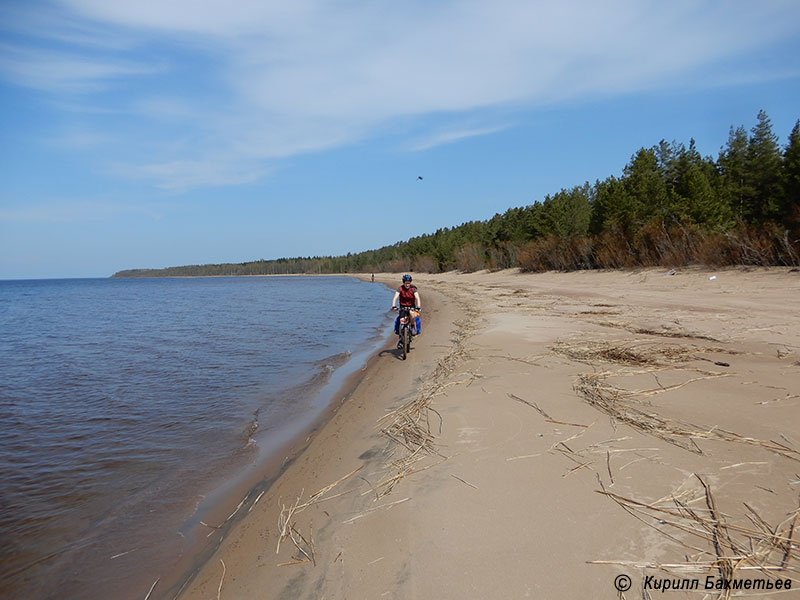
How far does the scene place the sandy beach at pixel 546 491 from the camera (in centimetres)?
244

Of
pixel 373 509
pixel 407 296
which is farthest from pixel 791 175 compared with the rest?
pixel 373 509

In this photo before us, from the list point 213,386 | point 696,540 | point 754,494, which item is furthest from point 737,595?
point 213,386

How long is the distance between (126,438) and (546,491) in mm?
6211

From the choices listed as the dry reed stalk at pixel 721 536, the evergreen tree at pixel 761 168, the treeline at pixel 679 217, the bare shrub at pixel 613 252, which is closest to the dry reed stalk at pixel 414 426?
the dry reed stalk at pixel 721 536

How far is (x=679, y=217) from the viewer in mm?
34406

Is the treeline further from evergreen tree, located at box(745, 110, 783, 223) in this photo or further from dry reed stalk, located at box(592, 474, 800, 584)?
dry reed stalk, located at box(592, 474, 800, 584)


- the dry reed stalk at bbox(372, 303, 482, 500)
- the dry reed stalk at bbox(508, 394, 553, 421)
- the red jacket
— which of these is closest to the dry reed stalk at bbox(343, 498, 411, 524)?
the dry reed stalk at bbox(372, 303, 482, 500)

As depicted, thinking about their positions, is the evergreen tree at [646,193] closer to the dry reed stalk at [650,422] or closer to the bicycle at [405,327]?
the bicycle at [405,327]

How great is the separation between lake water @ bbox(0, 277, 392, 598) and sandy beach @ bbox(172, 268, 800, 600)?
3.03 ft

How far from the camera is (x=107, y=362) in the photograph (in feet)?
39.8

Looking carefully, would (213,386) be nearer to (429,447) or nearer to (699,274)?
(429,447)

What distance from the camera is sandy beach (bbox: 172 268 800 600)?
244 centimetres

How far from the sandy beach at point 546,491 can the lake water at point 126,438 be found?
922 millimetres

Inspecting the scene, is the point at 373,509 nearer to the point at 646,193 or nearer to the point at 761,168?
the point at 646,193
